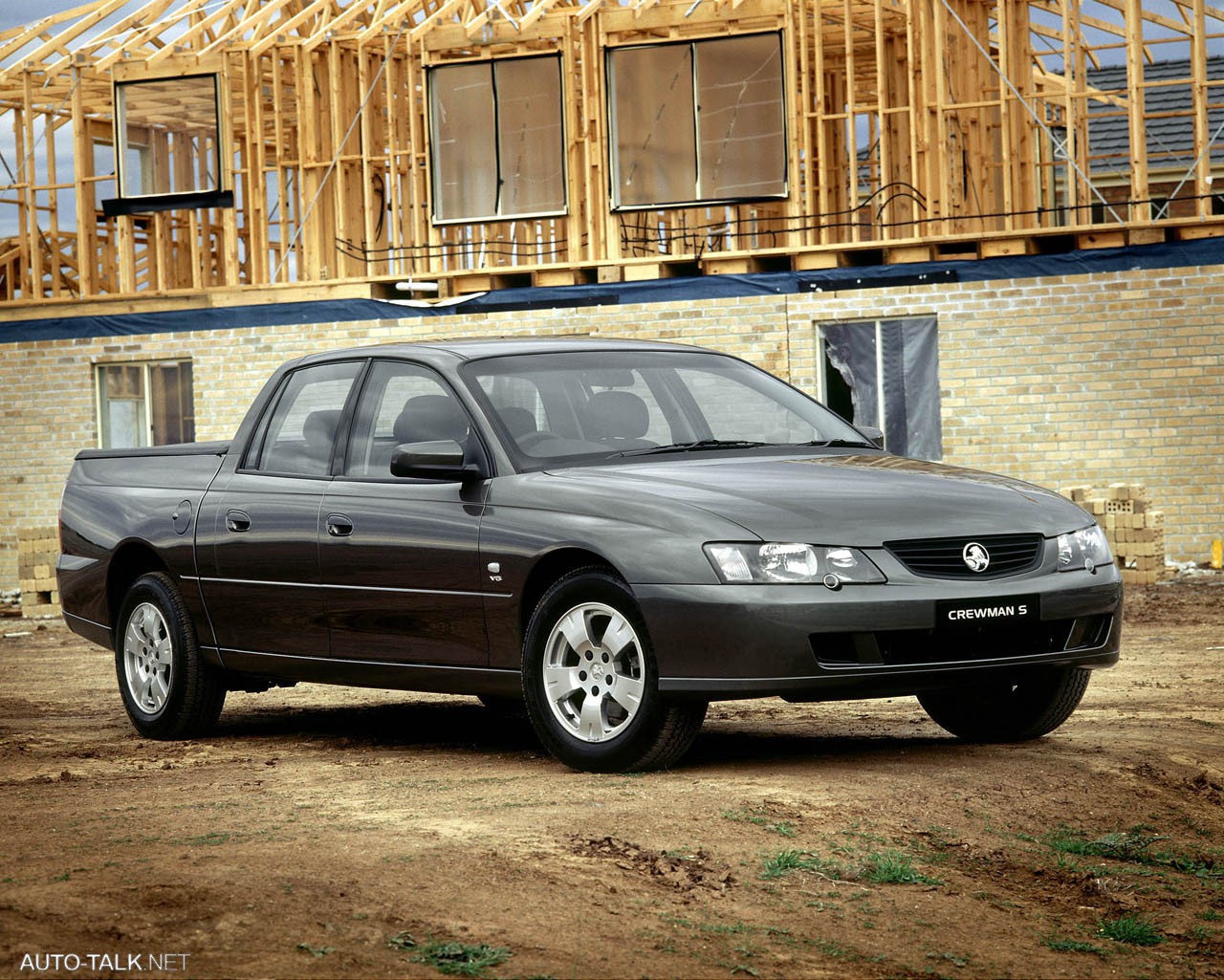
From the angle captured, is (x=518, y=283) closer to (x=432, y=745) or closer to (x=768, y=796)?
(x=432, y=745)

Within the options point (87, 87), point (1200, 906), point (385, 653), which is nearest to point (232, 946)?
point (1200, 906)

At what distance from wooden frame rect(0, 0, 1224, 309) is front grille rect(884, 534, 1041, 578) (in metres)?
13.7

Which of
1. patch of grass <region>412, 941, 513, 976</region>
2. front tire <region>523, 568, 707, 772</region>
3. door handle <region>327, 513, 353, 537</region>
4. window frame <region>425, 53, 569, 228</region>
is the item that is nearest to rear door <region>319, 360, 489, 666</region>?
door handle <region>327, 513, 353, 537</region>

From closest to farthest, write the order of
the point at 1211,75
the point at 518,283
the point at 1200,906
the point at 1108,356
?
the point at 1200,906 < the point at 1108,356 < the point at 518,283 < the point at 1211,75

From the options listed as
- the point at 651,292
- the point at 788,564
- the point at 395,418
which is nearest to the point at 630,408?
the point at 395,418

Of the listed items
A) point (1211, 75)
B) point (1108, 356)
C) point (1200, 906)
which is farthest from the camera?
point (1211, 75)

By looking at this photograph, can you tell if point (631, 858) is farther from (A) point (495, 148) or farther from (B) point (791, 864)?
(A) point (495, 148)

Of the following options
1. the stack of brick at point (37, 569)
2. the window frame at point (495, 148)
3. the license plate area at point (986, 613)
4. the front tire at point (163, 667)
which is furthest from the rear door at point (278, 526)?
the window frame at point (495, 148)

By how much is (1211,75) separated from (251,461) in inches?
1130

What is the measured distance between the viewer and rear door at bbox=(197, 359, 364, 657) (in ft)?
26.9

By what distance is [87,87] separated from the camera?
2566cm

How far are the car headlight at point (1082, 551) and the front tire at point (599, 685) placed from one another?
1.48 m

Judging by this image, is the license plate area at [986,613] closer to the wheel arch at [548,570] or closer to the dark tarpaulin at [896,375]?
the wheel arch at [548,570]

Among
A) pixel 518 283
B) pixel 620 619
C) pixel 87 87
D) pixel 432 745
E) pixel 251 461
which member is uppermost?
pixel 87 87
